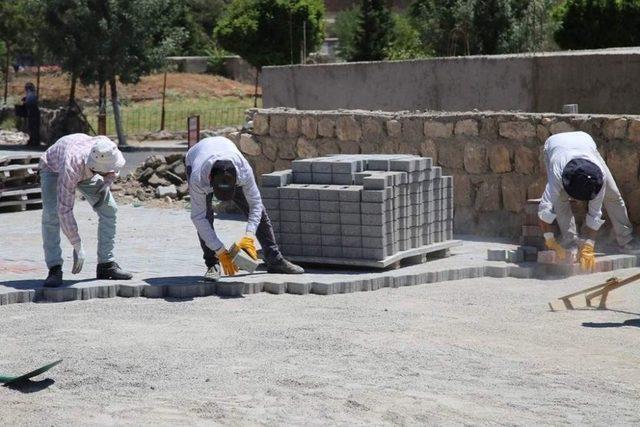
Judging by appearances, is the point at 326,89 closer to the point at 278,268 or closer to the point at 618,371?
the point at 278,268

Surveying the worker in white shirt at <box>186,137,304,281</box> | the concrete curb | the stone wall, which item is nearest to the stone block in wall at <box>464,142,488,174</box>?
the stone wall

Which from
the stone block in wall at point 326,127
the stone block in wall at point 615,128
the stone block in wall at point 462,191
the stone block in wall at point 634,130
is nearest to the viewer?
the stone block in wall at point 634,130

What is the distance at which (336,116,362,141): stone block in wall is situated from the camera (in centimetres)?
1506

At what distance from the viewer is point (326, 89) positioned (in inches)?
688

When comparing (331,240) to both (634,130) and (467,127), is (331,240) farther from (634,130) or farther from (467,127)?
(634,130)

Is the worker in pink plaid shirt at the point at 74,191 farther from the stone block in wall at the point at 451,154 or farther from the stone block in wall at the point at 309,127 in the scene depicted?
the stone block in wall at the point at 309,127

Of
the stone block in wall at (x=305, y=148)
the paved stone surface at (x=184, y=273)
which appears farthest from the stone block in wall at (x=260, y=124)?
the paved stone surface at (x=184, y=273)

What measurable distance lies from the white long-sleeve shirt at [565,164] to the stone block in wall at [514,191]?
1.75 m

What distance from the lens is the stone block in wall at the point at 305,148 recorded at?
15.6 m

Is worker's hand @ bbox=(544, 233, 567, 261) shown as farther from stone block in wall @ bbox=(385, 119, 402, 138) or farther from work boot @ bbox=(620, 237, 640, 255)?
stone block in wall @ bbox=(385, 119, 402, 138)

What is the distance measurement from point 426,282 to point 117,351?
3.69 m

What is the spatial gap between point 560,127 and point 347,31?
4115cm

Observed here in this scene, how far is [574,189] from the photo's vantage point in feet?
37.0

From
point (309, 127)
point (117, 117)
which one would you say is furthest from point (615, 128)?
point (117, 117)
